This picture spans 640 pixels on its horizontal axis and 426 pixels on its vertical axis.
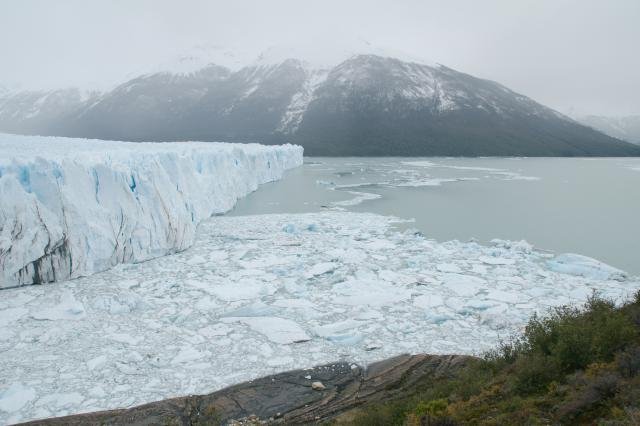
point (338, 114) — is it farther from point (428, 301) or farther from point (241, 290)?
point (428, 301)

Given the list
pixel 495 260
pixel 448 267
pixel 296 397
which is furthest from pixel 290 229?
pixel 296 397

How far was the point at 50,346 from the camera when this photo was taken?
16.8 feet

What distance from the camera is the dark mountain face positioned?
73688 mm

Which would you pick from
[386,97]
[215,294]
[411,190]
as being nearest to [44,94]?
[386,97]

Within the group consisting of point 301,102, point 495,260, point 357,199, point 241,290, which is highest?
point 301,102

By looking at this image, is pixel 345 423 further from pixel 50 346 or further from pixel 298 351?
pixel 50 346

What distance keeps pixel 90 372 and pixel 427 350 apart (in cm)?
388

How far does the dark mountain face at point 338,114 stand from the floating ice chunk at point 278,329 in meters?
62.2

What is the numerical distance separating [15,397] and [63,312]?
191cm

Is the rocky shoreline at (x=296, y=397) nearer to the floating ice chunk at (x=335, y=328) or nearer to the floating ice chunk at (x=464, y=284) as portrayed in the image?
the floating ice chunk at (x=335, y=328)

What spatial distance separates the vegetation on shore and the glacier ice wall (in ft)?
19.4

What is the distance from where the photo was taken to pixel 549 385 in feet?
10.8

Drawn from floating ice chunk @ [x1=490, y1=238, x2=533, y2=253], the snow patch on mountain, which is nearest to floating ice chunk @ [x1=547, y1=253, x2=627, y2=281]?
Result: floating ice chunk @ [x1=490, y1=238, x2=533, y2=253]

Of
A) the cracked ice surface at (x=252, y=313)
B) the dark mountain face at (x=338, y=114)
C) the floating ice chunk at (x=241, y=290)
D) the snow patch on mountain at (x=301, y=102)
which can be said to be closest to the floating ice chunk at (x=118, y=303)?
the cracked ice surface at (x=252, y=313)
